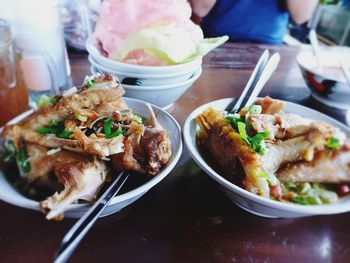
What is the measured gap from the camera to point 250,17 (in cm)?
218

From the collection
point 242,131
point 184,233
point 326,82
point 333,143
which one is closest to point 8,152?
point 184,233

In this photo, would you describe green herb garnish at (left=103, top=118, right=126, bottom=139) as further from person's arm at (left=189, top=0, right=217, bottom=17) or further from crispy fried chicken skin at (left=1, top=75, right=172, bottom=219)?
person's arm at (left=189, top=0, right=217, bottom=17)

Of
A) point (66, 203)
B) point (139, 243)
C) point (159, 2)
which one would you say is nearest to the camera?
point (66, 203)

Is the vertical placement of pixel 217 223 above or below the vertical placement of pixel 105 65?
below

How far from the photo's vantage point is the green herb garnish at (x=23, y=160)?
0.62 m

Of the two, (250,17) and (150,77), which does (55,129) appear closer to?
(150,77)

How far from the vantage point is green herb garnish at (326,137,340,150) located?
24.2 inches

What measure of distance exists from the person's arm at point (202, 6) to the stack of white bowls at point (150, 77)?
131cm

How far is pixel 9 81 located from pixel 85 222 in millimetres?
661

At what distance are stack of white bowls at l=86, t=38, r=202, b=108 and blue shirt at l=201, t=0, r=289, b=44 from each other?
132cm

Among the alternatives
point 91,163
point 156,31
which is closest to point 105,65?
point 156,31

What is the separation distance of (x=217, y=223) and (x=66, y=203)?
35 cm

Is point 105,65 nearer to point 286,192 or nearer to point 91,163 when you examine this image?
point 91,163

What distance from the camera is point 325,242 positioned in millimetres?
649
